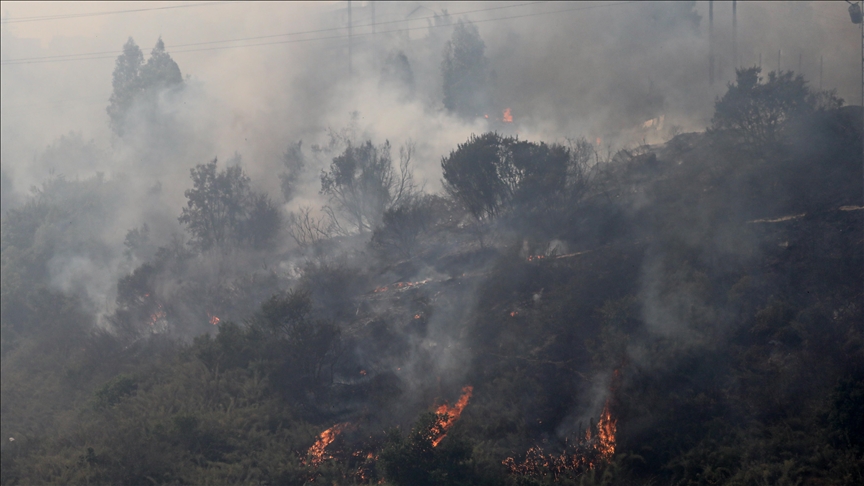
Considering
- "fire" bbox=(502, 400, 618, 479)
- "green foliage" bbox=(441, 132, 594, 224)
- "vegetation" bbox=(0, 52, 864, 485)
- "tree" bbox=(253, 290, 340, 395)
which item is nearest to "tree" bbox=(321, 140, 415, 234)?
"vegetation" bbox=(0, 52, 864, 485)

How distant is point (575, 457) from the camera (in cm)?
1852

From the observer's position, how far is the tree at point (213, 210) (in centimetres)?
3906

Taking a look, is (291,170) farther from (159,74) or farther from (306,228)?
(159,74)

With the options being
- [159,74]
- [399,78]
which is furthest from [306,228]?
[159,74]

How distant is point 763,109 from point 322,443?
24.3 metres

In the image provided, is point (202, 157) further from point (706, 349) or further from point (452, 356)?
point (706, 349)

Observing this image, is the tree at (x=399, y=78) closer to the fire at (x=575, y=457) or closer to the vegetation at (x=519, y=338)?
the vegetation at (x=519, y=338)

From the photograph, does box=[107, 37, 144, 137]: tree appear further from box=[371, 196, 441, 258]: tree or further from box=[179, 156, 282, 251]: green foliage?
box=[371, 196, 441, 258]: tree

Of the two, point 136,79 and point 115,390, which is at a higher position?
point 136,79

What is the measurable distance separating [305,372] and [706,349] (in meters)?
13.8

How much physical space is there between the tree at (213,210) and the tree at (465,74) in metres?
18.8

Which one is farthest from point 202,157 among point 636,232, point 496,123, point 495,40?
point 636,232

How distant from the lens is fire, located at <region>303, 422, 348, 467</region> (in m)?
21.0

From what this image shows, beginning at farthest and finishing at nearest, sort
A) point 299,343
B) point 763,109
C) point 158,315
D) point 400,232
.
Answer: point 158,315, point 400,232, point 763,109, point 299,343
